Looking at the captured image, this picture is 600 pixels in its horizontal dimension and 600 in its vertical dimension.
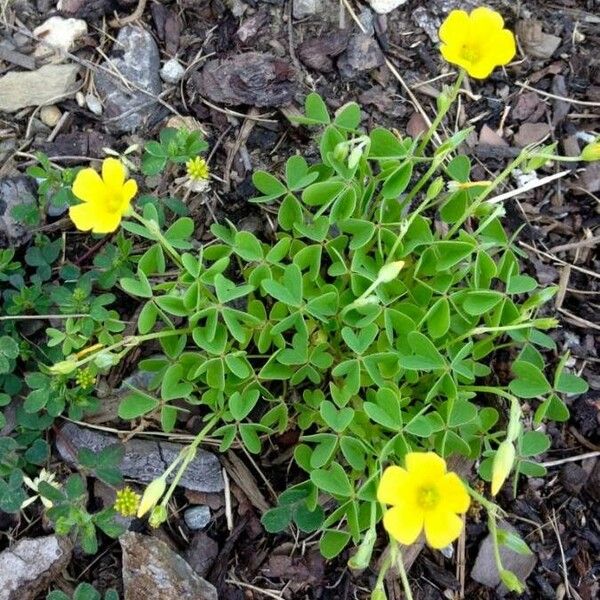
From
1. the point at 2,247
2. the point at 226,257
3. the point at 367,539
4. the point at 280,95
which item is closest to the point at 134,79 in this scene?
the point at 280,95

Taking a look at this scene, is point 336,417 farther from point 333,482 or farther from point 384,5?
point 384,5

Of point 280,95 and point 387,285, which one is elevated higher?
point 280,95

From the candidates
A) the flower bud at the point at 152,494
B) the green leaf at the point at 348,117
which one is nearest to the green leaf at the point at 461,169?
the green leaf at the point at 348,117

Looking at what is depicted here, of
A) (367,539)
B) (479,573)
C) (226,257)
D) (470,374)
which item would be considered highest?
(226,257)

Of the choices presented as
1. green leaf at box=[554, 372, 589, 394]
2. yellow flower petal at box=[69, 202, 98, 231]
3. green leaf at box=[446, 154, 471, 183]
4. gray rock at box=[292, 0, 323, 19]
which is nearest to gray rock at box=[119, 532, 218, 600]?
yellow flower petal at box=[69, 202, 98, 231]

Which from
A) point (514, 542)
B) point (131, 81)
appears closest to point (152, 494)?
point (514, 542)

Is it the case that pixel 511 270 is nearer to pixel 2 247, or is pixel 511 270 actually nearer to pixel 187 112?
pixel 187 112
